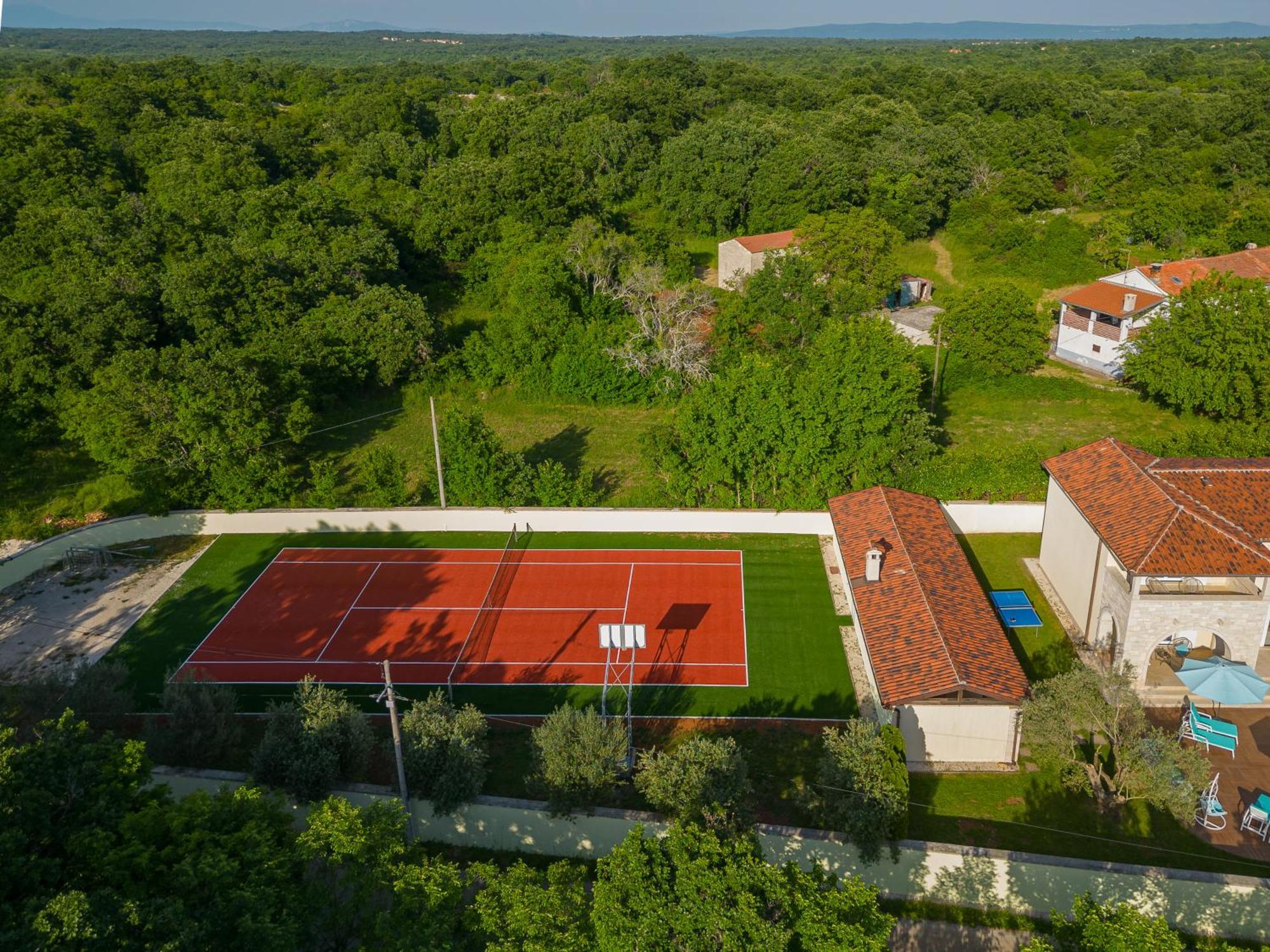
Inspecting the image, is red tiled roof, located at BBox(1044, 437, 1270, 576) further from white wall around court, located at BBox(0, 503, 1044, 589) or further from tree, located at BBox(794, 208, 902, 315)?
tree, located at BBox(794, 208, 902, 315)

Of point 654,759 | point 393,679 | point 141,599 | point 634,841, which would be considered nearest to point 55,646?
point 141,599

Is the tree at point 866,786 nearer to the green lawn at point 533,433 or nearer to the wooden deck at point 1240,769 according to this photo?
the wooden deck at point 1240,769

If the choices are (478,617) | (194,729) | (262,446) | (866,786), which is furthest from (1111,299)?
(194,729)

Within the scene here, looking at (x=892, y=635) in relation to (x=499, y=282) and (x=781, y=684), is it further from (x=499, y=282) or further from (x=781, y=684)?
(x=499, y=282)

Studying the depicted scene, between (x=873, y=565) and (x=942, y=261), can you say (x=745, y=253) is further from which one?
(x=873, y=565)

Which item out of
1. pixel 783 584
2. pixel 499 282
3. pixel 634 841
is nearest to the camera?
pixel 634 841
